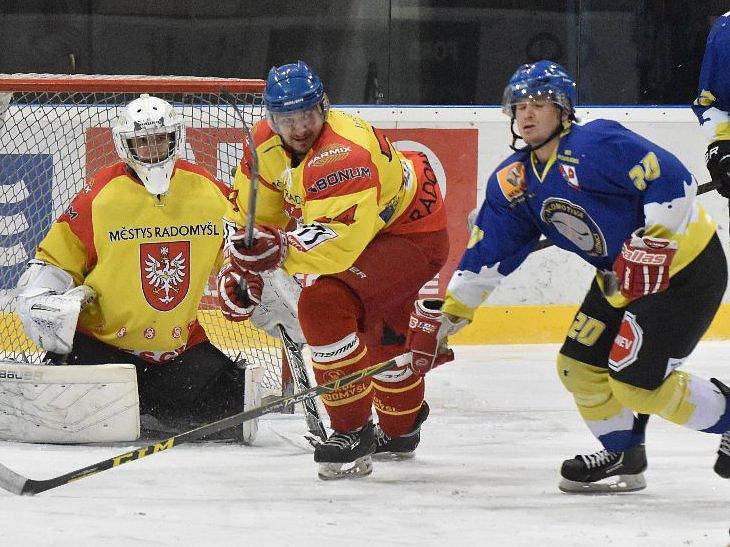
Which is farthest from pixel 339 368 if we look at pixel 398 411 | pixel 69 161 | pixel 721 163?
pixel 69 161

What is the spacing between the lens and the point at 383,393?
345 centimetres

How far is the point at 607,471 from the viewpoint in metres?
3.06

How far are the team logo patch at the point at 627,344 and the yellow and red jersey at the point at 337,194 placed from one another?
1.91ft

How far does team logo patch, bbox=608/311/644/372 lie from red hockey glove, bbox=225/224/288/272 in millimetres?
707

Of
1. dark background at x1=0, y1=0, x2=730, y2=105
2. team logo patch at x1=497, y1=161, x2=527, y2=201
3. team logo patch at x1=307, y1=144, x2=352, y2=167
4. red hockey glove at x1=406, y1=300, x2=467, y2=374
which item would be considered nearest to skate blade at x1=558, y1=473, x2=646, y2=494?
red hockey glove at x1=406, y1=300, x2=467, y2=374

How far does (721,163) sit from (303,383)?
1187mm

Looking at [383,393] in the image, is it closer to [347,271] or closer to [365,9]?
[347,271]

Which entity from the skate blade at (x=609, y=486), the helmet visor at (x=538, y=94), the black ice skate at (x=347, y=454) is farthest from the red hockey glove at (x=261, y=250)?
the skate blade at (x=609, y=486)

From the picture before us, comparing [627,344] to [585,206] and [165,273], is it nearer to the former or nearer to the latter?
[585,206]

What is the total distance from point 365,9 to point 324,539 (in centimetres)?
306

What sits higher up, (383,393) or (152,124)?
(152,124)

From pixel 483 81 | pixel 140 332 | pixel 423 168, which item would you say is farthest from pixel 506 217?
pixel 483 81

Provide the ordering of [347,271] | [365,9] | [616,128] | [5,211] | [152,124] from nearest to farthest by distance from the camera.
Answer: [616,128] < [347,271] < [152,124] < [5,211] < [365,9]

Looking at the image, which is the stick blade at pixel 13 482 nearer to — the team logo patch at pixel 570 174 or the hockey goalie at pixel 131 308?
the hockey goalie at pixel 131 308
